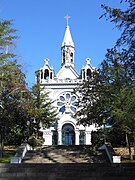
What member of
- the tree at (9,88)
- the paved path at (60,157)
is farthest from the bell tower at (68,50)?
the paved path at (60,157)

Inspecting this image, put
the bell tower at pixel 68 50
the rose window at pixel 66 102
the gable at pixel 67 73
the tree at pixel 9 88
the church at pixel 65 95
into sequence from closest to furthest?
1. the tree at pixel 9 88
2. the church at pixel 65 95
3. the rose window at pixel 66 102
4. the gable at pixel 67 73
5. the bell tower at pixel 68 50

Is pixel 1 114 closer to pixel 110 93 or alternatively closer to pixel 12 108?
pixel 12 108

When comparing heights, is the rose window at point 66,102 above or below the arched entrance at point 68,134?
above

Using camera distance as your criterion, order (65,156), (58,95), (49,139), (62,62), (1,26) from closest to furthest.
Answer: (1,26) → (65,156) → (49,139) → (58,95) → (62,62)

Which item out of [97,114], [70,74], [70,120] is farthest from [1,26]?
[70,74]

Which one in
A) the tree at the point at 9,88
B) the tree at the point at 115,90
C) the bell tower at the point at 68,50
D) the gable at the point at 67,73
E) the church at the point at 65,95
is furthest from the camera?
the bell tower at the point at 68,50

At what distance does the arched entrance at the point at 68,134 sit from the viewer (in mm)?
40931

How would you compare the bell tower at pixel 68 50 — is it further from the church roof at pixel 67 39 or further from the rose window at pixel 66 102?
the rose window at pixel 66 102

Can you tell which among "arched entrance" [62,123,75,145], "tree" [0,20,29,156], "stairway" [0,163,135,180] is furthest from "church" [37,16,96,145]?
"stairway" [0,163,135,180]

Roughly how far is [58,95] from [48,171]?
32231 millimetres

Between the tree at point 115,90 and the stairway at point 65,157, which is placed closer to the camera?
the tree at point 115,90

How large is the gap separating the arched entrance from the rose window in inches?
95.2

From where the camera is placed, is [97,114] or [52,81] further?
[52,81]

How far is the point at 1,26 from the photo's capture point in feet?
53.0
